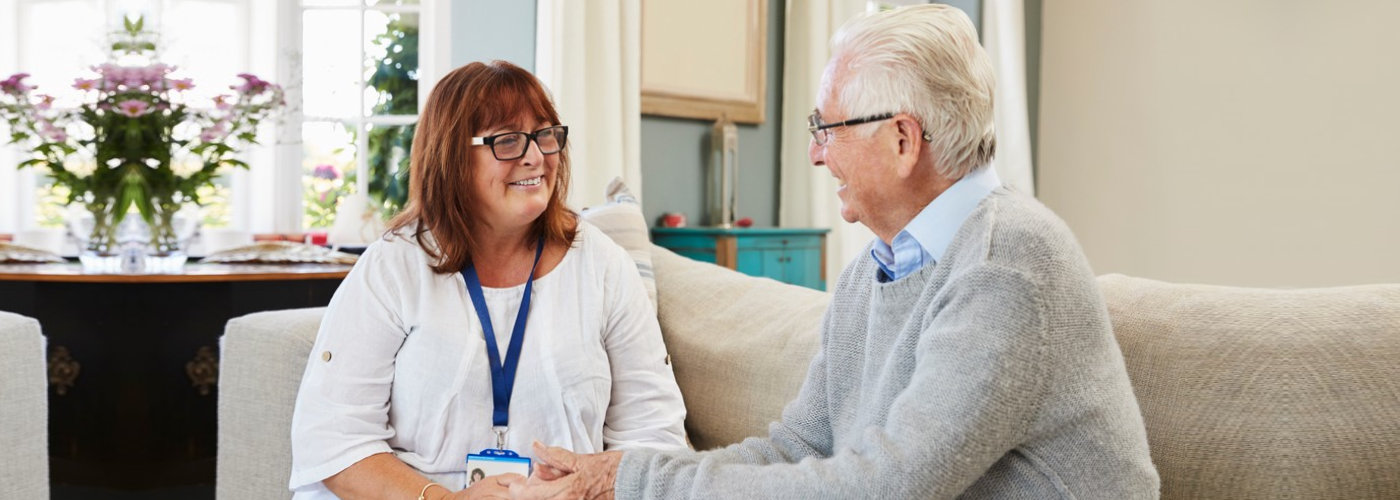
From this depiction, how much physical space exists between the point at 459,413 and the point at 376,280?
249 millimetres

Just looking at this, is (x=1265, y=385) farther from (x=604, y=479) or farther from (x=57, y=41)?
(x=57, y=41)

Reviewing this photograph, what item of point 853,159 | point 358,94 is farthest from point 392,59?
point 853,159

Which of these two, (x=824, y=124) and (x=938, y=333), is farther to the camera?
(x=824, y=124)

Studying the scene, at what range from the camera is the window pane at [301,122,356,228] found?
5020 mm

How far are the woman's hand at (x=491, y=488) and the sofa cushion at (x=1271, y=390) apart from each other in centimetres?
84

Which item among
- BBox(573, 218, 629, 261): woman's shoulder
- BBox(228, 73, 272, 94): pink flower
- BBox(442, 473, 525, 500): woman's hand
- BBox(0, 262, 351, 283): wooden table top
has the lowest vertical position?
BBox(442, 473, 525, 500): woman's hand

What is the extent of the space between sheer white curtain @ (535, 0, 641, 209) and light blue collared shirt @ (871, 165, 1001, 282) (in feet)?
10.7

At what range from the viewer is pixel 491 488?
1.61m

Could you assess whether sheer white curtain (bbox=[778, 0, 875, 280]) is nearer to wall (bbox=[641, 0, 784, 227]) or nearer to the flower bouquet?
wall (bbox=[641, 0, 784, 227])

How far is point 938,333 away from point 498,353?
894 millimetres

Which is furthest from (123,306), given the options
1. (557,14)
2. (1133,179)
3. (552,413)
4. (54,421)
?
(1133,179)

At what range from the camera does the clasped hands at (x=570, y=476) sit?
137 centimetres

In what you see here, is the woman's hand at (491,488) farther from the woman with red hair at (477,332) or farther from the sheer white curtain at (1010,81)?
the sheer white curtain at (1010,81)

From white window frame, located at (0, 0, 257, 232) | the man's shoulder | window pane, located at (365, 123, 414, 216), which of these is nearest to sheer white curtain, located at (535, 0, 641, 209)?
window pane, located at (365, 123, 414, 216)
